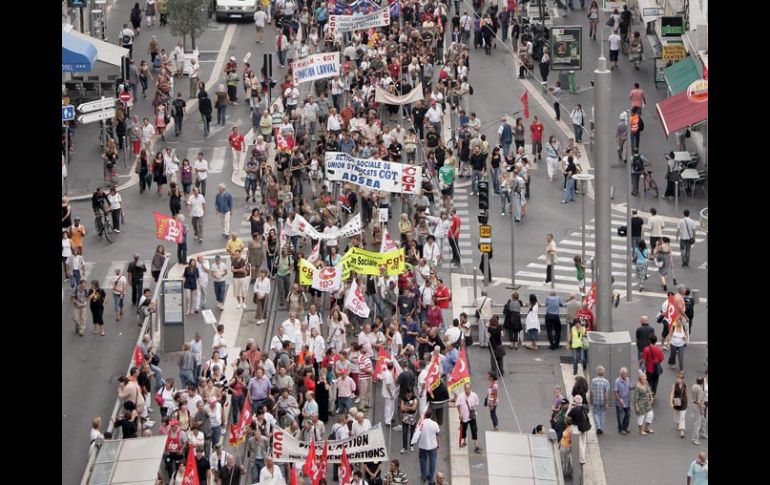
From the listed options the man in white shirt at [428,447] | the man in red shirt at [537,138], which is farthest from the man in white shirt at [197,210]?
the man in white shirt at [428,447]

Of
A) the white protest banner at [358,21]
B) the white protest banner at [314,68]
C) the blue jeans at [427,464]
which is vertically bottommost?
the blue jeans at [427,464]

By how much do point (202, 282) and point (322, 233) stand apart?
3.05 meters

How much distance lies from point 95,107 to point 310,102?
6.68m

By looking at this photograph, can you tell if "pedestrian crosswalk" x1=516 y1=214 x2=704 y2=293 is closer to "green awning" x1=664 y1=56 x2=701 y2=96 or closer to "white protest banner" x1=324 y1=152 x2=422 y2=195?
"white protest banner" x1=324 y1=152 x2=422 y2=195

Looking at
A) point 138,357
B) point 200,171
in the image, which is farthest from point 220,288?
point 200,171

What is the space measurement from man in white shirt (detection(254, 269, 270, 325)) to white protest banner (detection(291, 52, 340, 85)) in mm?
13155

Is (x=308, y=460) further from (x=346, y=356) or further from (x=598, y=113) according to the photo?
(x=598, y=113)

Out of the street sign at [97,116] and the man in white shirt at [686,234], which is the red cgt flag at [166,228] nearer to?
the street sign at [97,116]

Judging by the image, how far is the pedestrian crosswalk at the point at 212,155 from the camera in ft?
180

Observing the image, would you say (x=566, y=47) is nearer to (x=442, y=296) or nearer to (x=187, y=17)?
(x=187, y=17)

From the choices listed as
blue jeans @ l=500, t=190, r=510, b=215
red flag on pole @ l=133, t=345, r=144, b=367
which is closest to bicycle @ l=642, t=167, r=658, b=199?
blue jeans @ l=500, t=190, r=510, b=215

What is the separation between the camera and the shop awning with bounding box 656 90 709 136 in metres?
53.1

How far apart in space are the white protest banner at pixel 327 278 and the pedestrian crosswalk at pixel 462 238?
21.3 feet
